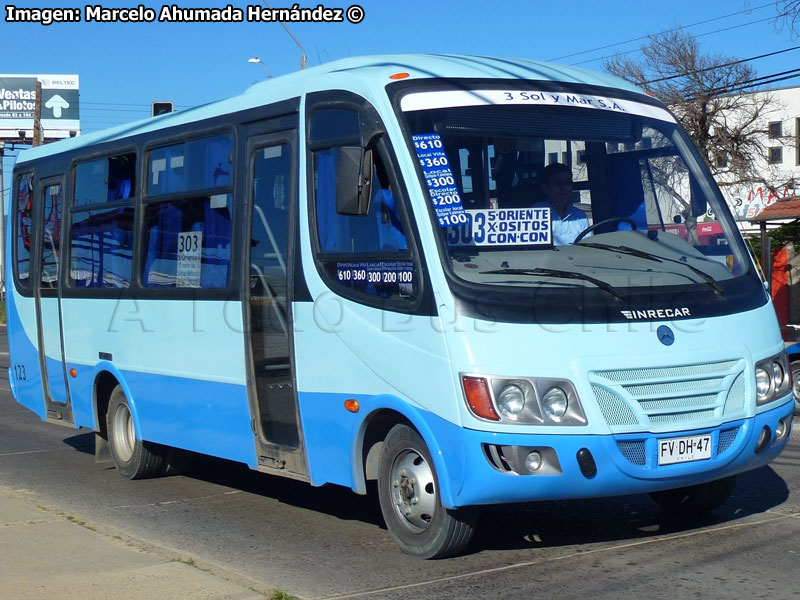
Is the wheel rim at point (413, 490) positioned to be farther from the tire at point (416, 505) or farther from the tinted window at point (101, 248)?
the tinted window at point (101, 248)

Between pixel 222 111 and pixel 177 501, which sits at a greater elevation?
pixel 222 111

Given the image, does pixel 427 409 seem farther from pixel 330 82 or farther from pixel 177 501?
pixel 177 501

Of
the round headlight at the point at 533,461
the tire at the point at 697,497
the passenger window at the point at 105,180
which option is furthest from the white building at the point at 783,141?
the round headlight at the point at 533,461

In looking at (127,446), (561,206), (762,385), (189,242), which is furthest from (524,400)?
(127,446)

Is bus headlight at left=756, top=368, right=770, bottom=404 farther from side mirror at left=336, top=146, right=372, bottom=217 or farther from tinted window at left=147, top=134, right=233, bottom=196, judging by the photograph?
tinted window at left=147, top=134, right=233, bottom=196

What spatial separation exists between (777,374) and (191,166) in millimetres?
4531

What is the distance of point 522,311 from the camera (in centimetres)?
604

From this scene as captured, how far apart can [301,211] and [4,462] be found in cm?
516

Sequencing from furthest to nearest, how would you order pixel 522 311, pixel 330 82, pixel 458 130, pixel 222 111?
pixel 222 111, pixel 330 82, pixel 458 130, pixel 522 311

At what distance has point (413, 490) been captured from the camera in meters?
6.43

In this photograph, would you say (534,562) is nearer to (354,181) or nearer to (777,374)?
(777,374)

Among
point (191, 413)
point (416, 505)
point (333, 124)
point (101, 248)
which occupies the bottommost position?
point (416, 505)

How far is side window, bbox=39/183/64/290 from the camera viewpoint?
428 inches

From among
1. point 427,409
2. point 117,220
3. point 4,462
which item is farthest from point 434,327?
point 4,462
